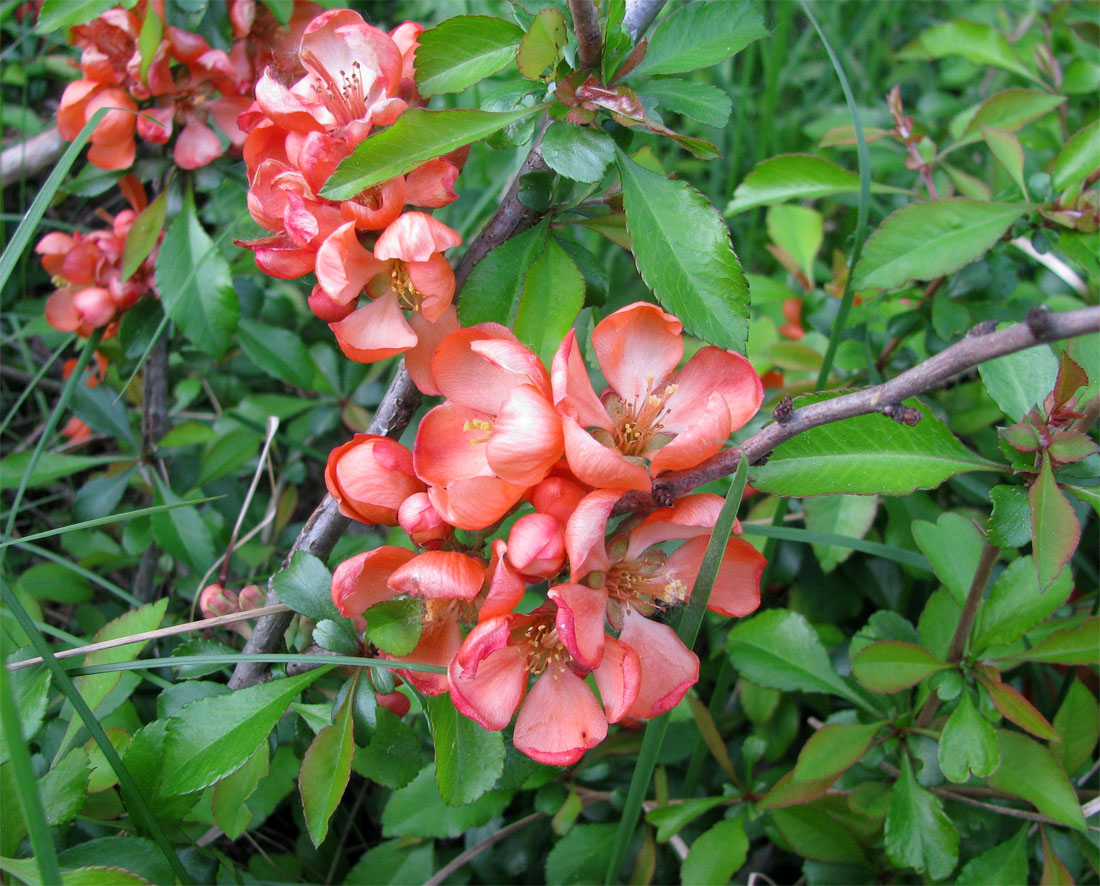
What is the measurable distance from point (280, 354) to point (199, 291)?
10.8 inches

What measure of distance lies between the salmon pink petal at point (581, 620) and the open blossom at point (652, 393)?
0.34 feet

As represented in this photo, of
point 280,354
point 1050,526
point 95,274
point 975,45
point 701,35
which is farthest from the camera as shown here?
point 975,45

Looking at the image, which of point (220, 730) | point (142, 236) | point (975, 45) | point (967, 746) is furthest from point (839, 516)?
point (142, 236)

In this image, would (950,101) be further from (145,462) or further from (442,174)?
(145,462)

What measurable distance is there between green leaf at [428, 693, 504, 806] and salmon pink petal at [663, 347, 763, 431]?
41cm

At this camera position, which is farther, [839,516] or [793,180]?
[839,516]

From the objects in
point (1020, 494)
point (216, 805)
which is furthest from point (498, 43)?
point (216, 805)

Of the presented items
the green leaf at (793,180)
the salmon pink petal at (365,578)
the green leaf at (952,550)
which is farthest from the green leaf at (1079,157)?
the salmon pink petal at (365,578)

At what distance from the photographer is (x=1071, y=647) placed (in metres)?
1.08

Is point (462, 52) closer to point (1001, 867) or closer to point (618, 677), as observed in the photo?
point (618, 677)

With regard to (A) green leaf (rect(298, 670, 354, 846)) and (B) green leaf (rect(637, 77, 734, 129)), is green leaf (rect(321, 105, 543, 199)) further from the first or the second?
(A) green leaf (rect(298, 670, 354, 846))

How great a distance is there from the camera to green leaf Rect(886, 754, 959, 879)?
1.07 meters

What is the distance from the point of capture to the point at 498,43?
0.90 metres

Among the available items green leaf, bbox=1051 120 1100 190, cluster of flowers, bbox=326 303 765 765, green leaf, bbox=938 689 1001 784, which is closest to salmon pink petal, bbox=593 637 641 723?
cluster of flowers, bbox=326 303 765 765
